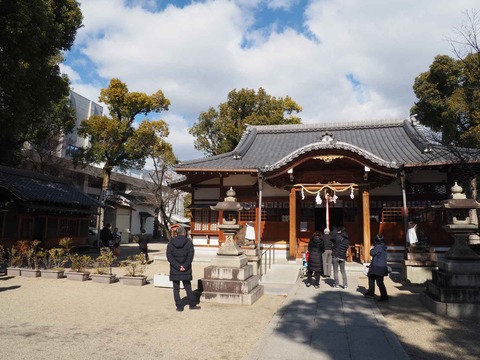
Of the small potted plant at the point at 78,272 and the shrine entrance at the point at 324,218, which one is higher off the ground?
the shrine entrance at the point at 324,218

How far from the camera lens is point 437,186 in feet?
44.5

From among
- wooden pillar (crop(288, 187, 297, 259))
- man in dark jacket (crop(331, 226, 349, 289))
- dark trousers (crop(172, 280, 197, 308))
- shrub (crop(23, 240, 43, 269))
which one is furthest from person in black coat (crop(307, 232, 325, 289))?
shrub (crop(23, 240, 43, 269))

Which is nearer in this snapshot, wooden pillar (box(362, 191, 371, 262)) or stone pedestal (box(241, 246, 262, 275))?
stone pedestal (box(241, 246, 262, 275))

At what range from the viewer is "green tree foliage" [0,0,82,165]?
32.0ft

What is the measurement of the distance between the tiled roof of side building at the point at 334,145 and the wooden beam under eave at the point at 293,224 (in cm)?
164

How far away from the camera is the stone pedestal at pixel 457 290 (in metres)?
6.40

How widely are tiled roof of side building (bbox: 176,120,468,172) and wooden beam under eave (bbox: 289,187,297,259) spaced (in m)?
1.64

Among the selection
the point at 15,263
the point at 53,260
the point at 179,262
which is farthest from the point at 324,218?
the point at 15,263

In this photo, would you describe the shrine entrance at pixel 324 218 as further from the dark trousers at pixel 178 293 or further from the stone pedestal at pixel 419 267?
the dark trousers at pixel 178 293

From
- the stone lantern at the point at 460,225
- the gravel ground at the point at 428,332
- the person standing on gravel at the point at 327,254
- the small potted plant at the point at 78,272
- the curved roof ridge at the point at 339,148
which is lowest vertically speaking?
the gravel ground at the point at 428,332

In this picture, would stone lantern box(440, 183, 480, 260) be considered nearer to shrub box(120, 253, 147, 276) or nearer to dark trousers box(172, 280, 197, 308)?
dark trousers box(172, 280, 197, 308)

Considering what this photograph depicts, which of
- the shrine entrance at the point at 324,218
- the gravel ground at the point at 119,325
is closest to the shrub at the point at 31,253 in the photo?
the gravel ground at the point at 119,325

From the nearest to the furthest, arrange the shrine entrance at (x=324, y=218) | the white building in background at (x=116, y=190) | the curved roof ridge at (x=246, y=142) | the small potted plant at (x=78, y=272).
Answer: the small potted plant at (x=78, y=272)
the shrine entrance at (x=324, y=218)
the curved roof ridge at (x=246, y=142)
the white building in background at (x=116, y=190)

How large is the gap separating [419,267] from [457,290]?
362 cm
